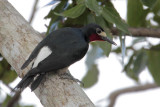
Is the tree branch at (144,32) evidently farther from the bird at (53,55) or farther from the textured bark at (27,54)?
the textured bark at (27,54)

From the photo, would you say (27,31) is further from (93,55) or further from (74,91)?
(93,55)

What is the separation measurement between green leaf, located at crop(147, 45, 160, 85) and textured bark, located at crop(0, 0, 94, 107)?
1.07 metres

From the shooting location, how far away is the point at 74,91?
2074mm

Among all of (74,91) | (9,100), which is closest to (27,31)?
(74,91)

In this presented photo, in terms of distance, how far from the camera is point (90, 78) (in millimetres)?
3768

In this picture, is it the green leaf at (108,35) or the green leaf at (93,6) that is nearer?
the green leaf at (93,6)

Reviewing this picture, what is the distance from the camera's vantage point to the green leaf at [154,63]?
3.10 m

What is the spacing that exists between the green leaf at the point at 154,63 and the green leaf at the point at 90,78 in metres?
0.73

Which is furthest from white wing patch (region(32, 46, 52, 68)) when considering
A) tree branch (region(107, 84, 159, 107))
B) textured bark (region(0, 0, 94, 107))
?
tree branch (region(107, 84, 159, 107))

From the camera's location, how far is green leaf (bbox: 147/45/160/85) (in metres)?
3.10

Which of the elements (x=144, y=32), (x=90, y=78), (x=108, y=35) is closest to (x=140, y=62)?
(x=144, y=32)

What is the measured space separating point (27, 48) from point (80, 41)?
0.32 m

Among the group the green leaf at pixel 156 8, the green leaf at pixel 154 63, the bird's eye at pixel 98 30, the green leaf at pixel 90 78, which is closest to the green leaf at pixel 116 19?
the bird's eye at pixel 98 30

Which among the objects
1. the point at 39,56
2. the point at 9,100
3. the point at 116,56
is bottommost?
the point at 116,56
